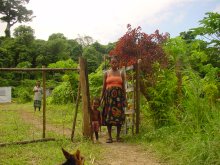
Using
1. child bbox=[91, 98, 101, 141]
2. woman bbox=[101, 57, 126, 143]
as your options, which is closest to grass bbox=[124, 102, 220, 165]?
woman bbox=[101, 57, 126, 143]

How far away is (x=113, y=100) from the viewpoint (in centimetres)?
798

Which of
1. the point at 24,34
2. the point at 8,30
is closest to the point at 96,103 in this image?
the point at 24,34

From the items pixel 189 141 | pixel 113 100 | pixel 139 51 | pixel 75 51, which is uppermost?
pixel 75 51

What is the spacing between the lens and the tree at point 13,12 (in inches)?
1638

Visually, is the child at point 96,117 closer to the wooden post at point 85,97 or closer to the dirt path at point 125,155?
the wooden post at point 85,97

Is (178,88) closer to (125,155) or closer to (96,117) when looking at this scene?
(96,117)

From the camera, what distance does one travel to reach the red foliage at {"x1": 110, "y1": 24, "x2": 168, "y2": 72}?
1012 centimetres

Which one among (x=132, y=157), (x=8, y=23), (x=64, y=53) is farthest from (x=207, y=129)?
(x=8, y=23)

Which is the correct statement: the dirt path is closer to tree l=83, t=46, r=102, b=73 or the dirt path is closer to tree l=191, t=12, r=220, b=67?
tree l=191, t=12, r=220, b=67

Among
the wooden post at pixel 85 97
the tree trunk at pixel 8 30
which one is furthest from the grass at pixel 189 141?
the tree trunk at pixel 8 30

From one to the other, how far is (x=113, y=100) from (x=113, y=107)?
15cm

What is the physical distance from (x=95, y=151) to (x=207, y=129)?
2056 millimetres

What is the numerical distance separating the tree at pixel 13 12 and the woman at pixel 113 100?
3564cm

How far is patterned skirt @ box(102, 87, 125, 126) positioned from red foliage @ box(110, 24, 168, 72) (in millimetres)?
2178
